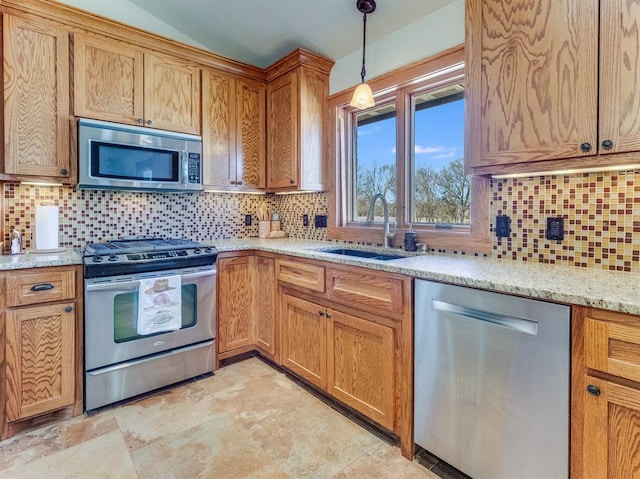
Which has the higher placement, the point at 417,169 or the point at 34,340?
the point at 417,169

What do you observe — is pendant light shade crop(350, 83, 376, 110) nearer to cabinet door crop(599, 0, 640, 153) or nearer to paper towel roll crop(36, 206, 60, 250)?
cabinet door crop(599, 0, 640, 153)

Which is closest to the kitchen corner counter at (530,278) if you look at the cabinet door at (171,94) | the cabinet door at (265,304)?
the cabinet door at (265,304)

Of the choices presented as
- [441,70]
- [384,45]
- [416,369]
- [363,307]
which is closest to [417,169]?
[441,70]

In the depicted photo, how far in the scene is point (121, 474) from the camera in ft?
5.12

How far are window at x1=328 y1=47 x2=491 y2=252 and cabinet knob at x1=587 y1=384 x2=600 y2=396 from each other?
946mm

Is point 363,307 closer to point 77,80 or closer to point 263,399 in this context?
point 263,399

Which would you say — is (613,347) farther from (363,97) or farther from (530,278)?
(363,97)

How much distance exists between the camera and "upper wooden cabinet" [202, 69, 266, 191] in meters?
2.82

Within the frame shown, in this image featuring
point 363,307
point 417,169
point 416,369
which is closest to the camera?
point 416,369

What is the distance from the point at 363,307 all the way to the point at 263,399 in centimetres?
93

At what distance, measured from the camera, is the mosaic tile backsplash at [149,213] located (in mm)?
2344

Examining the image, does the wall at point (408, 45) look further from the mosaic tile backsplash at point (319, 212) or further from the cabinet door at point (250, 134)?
the mosaic tile backsplash at point (319, 212)

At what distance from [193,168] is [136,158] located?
395 millimetres

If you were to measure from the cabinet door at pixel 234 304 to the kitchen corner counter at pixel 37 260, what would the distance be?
904mm
